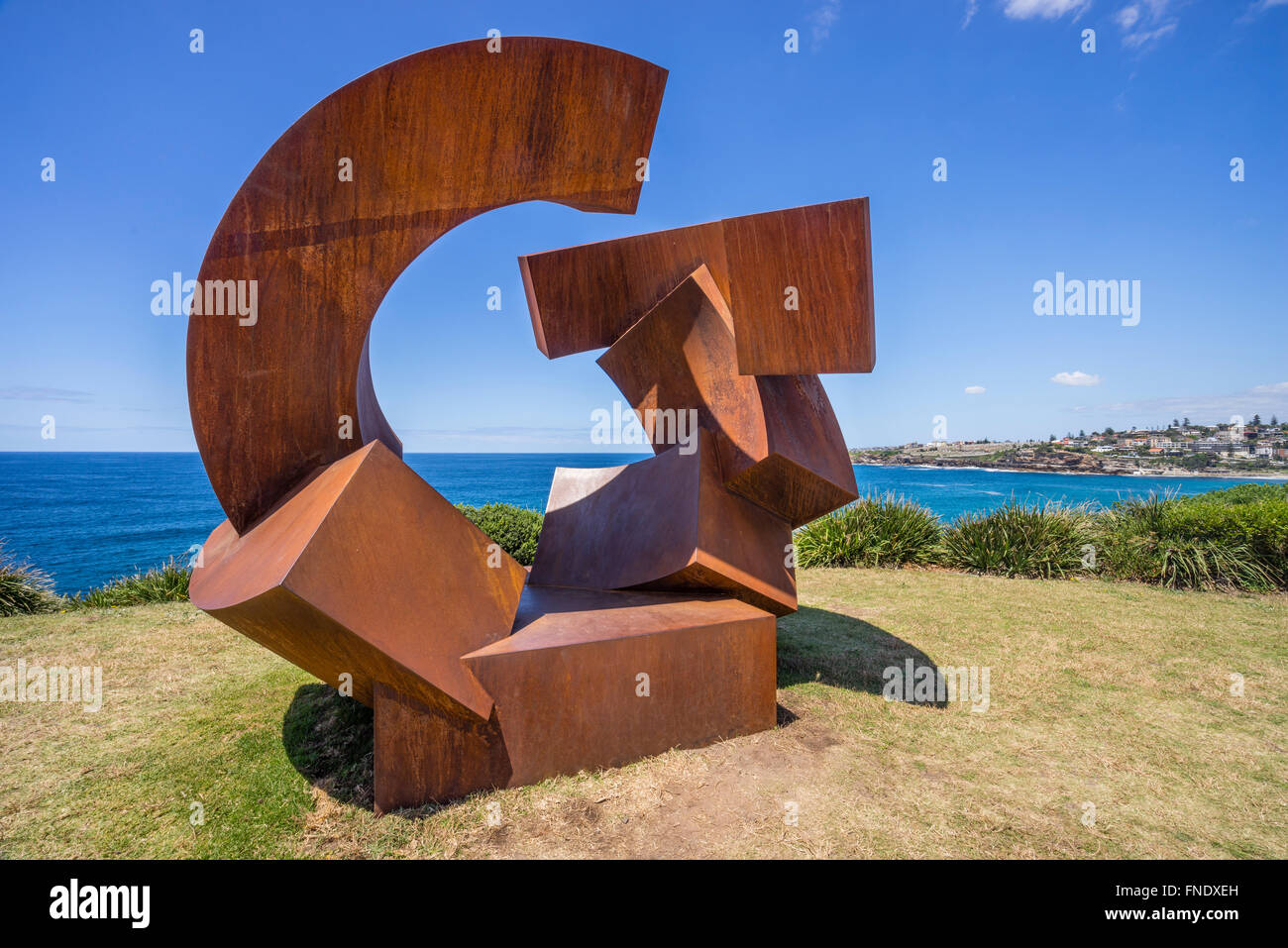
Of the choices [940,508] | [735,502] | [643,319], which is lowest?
[940,508]

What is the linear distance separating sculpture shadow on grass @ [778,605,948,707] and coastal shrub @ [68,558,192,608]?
30.6 feet

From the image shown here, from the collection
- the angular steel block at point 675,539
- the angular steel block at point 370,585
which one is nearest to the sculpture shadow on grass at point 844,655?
the angular steel block at point 675,539

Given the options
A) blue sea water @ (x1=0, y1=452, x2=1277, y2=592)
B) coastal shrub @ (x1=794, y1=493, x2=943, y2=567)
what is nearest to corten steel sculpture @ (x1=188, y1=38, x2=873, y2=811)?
coastal shrub @ (x1=794, y1=493, x2=943, y2=567)

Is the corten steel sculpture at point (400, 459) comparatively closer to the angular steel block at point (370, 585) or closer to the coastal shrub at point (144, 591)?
the angular steel block at point (370, 585)

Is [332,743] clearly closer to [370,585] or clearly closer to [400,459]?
[370,585]

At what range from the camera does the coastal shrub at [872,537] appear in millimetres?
12867

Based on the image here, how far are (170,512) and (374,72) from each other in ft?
216

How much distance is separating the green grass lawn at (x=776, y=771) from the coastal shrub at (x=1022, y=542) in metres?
4.23

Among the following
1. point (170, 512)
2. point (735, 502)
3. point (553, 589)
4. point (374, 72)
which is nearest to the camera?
point (374, 72)

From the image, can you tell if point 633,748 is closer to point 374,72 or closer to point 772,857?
point 772,857

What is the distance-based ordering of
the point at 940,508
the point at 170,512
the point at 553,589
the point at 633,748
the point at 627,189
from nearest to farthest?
1. the point at 633,748
2. the point at 627,189
3. the point at 553,589
4. the point at 940,508
5. the point at 170,512

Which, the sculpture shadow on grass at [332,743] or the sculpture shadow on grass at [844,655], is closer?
the sculpture shadow on grass at [332,743]

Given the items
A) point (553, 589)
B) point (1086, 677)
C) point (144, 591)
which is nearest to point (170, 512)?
point (144, 591)
